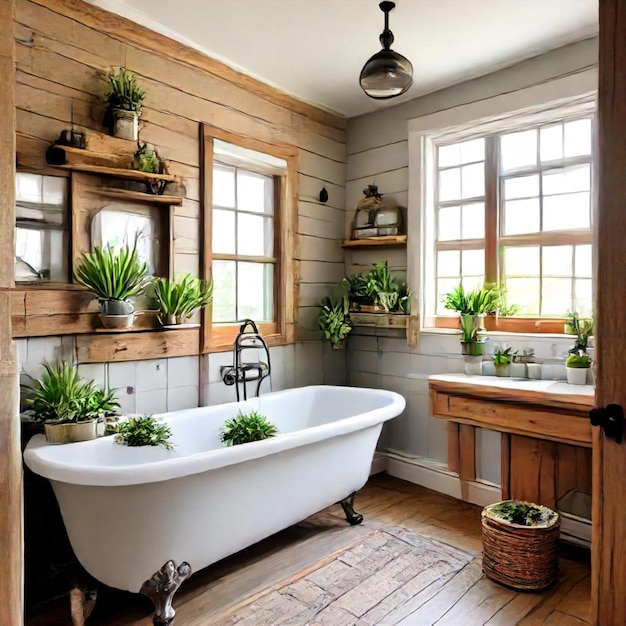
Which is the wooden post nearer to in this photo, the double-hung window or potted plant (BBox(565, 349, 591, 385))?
the double-hung window

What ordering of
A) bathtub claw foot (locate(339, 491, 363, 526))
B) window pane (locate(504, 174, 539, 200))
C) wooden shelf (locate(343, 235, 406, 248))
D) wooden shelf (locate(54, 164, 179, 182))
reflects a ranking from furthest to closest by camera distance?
wooden shelf (locate(343, 235, 406, 248)), window pane (locate(504, 174, 539, 200)), bathtub claw foot (locate(339, 491, 363, 526)), wooden shelf (locate(54, 164, 179, 182))

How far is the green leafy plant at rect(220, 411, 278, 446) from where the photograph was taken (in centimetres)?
256

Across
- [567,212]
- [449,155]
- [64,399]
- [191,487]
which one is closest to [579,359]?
[567,212]

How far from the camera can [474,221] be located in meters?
3.41

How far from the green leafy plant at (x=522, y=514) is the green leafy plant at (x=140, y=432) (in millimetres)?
1540

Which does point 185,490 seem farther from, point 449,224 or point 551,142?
point 551,142

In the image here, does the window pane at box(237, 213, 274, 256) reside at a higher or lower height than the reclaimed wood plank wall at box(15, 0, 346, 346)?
lower

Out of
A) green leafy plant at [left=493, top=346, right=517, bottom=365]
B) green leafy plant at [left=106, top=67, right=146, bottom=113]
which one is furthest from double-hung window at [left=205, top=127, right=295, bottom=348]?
green leafy plant at [left=493, top=346, right=517, bottom=365]

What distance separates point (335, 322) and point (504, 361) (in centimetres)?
114

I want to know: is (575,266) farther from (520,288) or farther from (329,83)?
(329,83)

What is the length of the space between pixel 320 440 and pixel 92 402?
102 cm

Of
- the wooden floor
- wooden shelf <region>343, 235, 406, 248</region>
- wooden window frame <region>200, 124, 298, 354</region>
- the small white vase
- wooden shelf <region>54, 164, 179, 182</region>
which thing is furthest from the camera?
wooden shelf <region>343, 235, 406, 248</region>

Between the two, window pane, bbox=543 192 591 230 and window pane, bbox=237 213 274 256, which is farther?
window pane, bbox=237 213 274 256

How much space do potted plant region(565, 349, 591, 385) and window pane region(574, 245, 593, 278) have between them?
1.52ft
